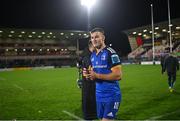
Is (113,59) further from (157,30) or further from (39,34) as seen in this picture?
(39,34)

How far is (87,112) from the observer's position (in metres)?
7.14

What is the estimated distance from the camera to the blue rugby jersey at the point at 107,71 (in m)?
5.03

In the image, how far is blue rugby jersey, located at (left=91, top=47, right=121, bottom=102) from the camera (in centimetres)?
503

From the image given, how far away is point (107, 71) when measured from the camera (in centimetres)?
509

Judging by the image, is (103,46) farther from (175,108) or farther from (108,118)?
(175,108)

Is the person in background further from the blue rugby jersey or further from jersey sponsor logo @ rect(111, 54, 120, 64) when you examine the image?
jersey sponsor logo @ rect(111, 54, 120, 64)

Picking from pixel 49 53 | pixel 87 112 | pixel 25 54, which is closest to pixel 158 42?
pixel 49 53

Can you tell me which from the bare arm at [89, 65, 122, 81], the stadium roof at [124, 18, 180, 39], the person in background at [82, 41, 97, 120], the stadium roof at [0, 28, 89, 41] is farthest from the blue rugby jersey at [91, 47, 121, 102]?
the stadium roof at [0, 28, 89, 41]

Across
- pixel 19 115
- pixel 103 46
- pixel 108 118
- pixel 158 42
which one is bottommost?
pixel 19 115

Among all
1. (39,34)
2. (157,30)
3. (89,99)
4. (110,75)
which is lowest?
(89,99)

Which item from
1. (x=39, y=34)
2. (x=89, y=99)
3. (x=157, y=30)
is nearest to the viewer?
(x=89, y=99)

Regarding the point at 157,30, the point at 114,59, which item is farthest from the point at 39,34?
the point at 114,59

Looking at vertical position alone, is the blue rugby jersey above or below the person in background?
above

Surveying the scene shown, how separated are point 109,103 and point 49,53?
85.8 meters
